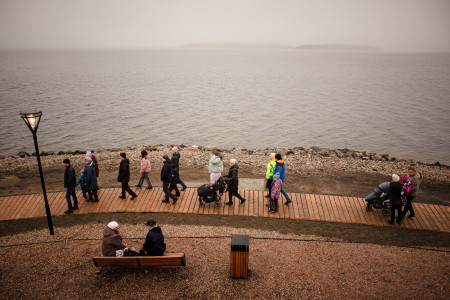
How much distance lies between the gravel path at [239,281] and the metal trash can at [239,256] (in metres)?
0.22

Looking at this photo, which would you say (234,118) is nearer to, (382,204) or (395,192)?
(382,204)

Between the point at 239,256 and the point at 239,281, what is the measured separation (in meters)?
0.69

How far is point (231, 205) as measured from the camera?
10203 millimetres

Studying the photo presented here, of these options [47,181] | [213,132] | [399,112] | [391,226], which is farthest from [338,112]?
[47,181]

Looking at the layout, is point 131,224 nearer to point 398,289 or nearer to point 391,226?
point 398,289

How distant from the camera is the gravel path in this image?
249 inches

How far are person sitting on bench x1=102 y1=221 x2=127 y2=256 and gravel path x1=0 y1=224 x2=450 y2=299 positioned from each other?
26.6 inches

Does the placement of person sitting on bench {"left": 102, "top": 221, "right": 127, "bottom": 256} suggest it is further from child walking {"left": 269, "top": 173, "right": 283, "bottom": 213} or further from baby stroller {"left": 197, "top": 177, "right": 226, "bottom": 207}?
child walking {"left": 269, "top": 173, "right": 283, "bottom": 213}

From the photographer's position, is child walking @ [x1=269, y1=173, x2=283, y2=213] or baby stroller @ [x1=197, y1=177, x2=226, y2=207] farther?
baby stroller @ [x1=197, y1=177, x2=226, y2=207]

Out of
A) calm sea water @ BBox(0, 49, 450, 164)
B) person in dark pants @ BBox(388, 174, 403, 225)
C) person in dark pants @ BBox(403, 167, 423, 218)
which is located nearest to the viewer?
person in dark pants @ BBox(388, 174, 403, 225)

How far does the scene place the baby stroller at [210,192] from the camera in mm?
9672

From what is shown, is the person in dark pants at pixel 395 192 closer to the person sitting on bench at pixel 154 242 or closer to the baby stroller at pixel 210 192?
the baby stroller at pixel 210 192

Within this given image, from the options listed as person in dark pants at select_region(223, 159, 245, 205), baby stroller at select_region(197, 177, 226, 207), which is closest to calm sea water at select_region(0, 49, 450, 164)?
baby stroller at select_region(197, 177, 226, 207)

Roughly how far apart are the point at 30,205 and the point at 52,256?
3869mm
